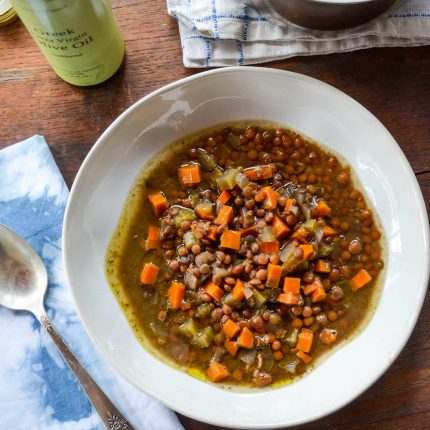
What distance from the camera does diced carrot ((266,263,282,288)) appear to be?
6.15ft

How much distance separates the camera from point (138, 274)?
199 cm

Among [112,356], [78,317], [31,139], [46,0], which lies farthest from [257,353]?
[46,0]

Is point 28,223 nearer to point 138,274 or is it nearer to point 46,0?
point 138,274

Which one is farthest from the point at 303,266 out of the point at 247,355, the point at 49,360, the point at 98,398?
the point at 49,360

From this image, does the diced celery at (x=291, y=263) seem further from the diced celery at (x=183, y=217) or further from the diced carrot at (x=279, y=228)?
the diced celery at (x=183, y=217)

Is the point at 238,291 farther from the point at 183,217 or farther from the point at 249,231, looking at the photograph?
the point at 183,217

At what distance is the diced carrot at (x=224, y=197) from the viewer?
198 cm

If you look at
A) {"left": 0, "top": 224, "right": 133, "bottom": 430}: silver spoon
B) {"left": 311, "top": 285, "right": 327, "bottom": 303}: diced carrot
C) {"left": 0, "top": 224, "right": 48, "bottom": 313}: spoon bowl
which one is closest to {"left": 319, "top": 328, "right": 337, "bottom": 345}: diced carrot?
{"left": 311, "top": 285, "right": 327, "bottom": 303}: diced carrot

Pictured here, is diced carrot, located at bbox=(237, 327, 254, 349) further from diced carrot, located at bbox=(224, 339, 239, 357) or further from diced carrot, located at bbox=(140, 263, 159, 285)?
diced carrot, located at bbox=(140, 263, 159, 285)

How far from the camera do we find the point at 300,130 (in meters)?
2.05

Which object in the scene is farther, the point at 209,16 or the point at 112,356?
the point at 209,16

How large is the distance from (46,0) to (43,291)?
39.5 inches

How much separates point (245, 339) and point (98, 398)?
0.55 metres

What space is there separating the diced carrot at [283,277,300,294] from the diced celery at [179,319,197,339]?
1.18ft
